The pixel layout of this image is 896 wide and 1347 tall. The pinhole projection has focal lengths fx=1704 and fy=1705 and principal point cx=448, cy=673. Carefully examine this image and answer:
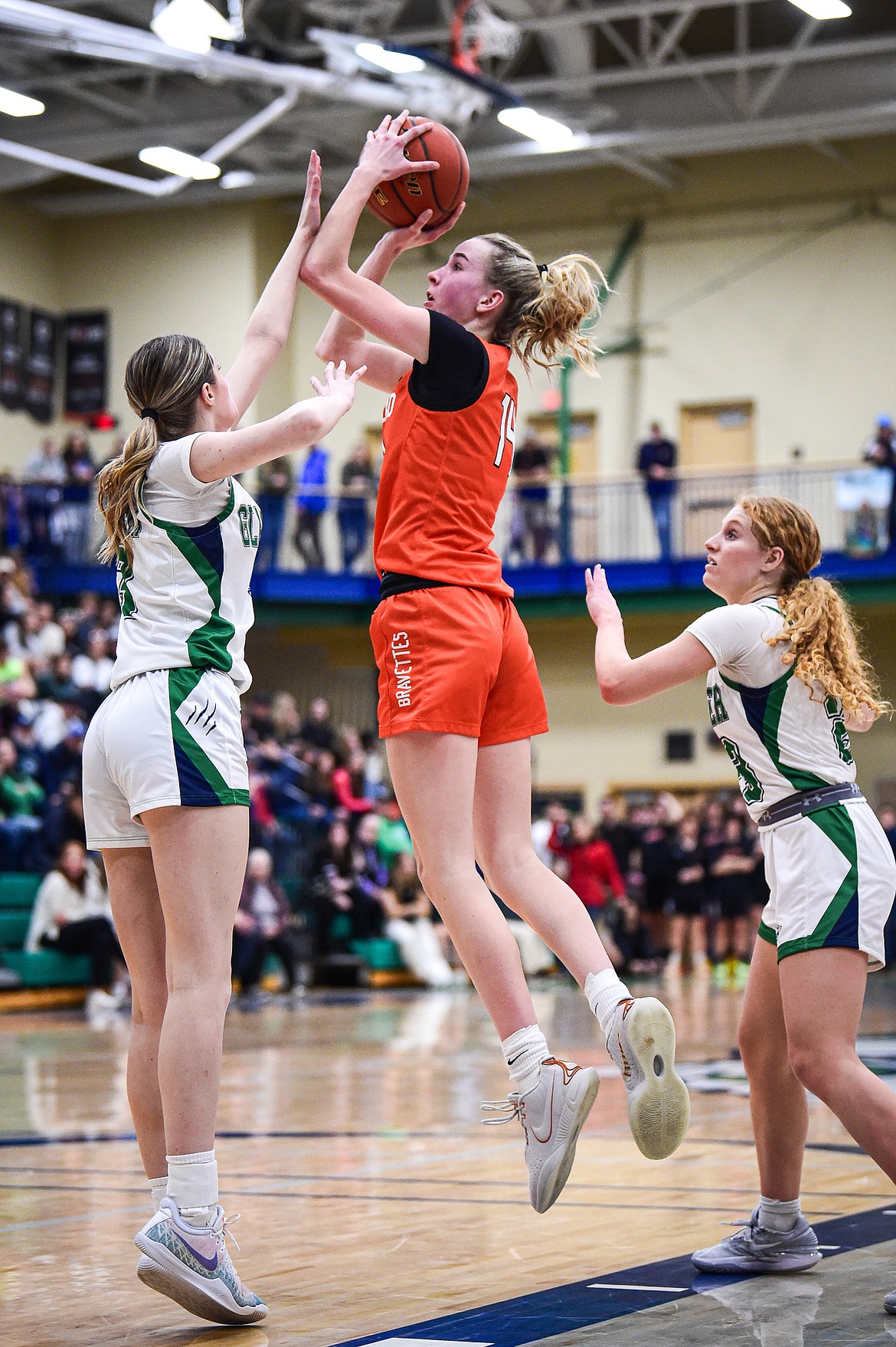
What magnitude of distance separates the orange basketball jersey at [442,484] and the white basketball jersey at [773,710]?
21.6 inches

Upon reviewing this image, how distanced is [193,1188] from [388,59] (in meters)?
15.4

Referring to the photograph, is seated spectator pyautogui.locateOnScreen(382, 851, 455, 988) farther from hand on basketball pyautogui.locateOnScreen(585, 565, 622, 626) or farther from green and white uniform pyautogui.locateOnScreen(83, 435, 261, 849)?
green and white uniform pyautogui.locateOnScreen(83, 435, 261, 849)

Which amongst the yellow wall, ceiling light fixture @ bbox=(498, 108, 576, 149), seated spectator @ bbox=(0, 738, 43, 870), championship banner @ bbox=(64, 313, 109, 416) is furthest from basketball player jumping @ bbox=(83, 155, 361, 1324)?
championship banner @ bbox=(64, 313, 109, 416)

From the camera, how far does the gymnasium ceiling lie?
1950 cm

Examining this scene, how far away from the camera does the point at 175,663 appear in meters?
3.41

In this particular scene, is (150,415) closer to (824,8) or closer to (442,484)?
(442,484)

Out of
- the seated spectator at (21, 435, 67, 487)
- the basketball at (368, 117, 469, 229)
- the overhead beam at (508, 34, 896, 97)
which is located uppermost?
the overhead beam at (508, 34, 896, 97)

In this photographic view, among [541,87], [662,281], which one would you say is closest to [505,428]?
[541,87]

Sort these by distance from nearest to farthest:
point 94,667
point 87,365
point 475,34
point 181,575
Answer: point 181,575
point 94,667
point 475,34
point 87,365

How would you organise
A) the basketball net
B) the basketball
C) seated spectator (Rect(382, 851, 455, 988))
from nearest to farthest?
the basketball → seated spectator (Rect(382, 851, 455, 988)) → the basketball net

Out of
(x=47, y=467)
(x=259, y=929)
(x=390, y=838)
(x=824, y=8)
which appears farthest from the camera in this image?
(x=47, y=467)

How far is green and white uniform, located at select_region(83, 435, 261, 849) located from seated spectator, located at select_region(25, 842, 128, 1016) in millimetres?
9683

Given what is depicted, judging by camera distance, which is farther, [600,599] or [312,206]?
[600,599]

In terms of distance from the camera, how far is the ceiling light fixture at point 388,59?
1670 cm
